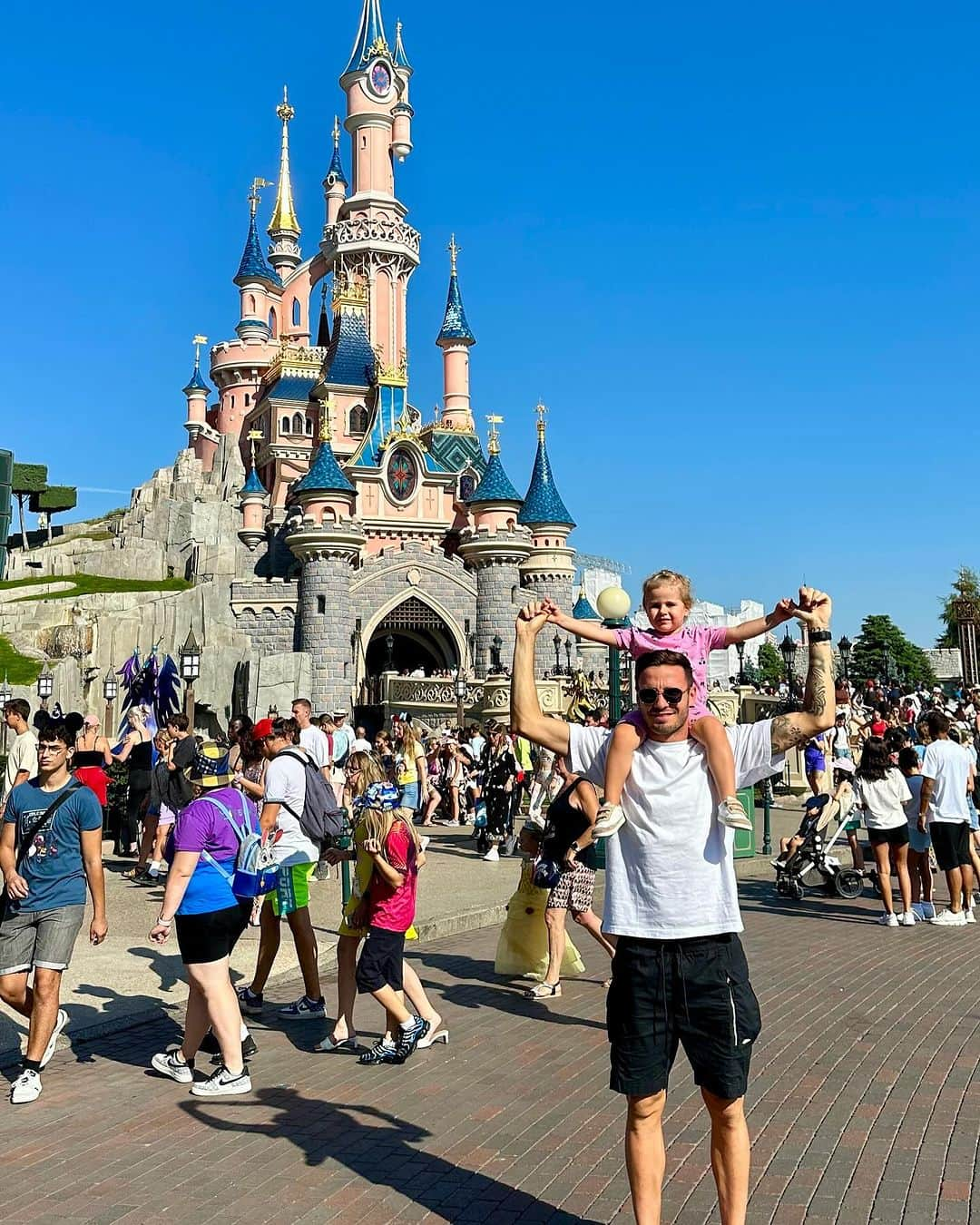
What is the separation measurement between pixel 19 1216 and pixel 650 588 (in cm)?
315

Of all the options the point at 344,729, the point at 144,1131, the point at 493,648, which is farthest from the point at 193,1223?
the point at 493,648

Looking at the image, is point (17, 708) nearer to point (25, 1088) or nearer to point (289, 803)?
point (289, 803)

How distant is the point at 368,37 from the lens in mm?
56500

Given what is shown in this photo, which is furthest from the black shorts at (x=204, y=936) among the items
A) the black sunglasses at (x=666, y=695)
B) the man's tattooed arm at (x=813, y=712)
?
the man's tattooed arm at (x=813, y=712)

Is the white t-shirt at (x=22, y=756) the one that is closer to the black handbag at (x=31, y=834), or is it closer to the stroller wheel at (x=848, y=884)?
the black handbag at (x=31, y=834)

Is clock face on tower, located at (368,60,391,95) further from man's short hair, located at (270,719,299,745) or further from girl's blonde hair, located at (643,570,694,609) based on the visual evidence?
girl's blonde hair, located at (643,570,694,609)

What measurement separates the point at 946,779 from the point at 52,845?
7175mm

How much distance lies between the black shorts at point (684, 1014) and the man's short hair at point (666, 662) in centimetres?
79

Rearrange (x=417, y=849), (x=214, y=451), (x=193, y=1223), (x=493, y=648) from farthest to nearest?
(x=214, y=451) < (x=493, y=648) < (x=417, y=849) < (x=193, y=1223)

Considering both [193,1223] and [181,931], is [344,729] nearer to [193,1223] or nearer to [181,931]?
[181,931]

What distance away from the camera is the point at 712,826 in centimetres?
358

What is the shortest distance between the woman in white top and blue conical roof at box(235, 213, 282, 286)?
57.2m

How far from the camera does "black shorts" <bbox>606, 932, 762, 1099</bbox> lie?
11.3 ft

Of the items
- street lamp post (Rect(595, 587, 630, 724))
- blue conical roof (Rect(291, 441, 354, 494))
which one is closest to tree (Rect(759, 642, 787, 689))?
blue conical roof (Rect(291, 441, 354, 494))
